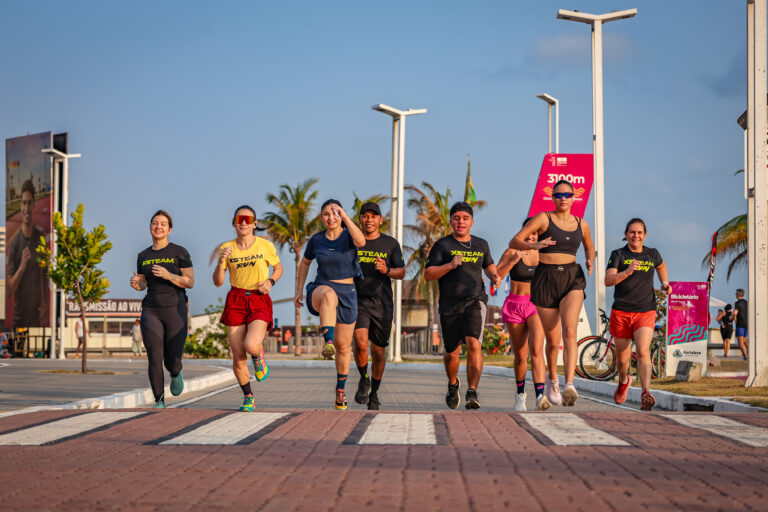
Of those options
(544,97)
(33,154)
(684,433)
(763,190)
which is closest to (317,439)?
(684,433)

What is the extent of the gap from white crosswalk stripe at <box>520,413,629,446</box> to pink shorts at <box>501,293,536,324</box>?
190 centimetres

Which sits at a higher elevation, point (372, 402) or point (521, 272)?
point (521, 272)

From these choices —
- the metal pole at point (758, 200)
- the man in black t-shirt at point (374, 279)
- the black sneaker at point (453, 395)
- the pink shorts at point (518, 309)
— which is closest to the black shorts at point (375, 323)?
the man in black t-shirt at point (374, 279)

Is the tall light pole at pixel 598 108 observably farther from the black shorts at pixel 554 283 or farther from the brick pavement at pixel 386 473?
the brick pavement at pixel 386 473

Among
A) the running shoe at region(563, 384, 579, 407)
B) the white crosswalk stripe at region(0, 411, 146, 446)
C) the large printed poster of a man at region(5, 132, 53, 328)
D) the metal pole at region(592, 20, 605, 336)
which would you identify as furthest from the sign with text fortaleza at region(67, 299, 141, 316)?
the white crosswalk stripe at region(0, 411, 146, 446)

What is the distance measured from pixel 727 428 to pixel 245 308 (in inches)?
192

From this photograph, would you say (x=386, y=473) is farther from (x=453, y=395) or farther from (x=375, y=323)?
(x=375, y=323)

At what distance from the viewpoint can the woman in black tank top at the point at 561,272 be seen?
35.1 feet

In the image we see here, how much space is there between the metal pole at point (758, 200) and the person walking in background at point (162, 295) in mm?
8423

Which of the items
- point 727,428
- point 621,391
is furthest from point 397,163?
point 727,428

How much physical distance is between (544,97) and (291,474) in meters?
Result: 31.1

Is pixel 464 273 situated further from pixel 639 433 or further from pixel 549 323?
pixel 639 433

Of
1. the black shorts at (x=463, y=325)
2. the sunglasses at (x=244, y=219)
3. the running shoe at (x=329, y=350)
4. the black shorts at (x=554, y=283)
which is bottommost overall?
the running shoe at (x=329, y=350)

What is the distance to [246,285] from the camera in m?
10.7
